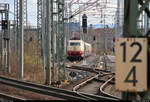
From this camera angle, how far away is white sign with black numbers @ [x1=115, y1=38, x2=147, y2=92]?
3.65 m

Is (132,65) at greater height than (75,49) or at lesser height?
greater

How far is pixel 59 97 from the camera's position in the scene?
10828 mm

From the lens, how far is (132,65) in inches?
144

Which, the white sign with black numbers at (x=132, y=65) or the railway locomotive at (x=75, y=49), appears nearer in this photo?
the white sign with black numbers at (x=132, y=65)

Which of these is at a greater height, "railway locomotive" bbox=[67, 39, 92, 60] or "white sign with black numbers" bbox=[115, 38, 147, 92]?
"white sign with black numbers" bbox=[115, 38, 147, 92]

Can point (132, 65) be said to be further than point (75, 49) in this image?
No

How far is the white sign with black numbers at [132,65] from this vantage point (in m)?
3.65

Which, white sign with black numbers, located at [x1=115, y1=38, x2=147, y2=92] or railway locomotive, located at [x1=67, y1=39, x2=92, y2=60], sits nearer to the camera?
white sign with black numbers, located at [x1=115, y1=38, x2=147, y2=92]

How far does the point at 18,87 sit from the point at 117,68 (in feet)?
33.4

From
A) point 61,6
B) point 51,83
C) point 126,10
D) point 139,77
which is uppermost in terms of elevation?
point 61,6

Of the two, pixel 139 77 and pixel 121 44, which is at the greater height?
pixel 121 44

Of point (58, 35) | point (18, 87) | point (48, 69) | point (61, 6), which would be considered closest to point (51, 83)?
point (48, 69)

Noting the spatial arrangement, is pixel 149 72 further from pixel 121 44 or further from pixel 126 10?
pixel 126 10

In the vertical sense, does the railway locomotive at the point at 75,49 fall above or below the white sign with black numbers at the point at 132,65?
below
